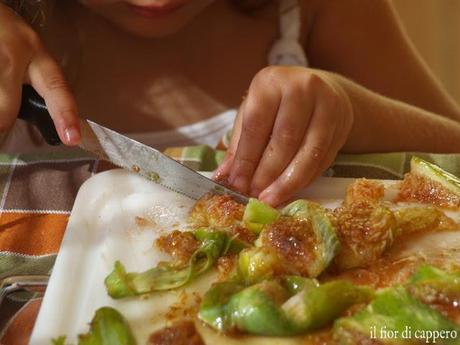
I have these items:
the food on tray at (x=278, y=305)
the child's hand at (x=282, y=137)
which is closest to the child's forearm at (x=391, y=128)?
the child's hand at (x=282, y=137)

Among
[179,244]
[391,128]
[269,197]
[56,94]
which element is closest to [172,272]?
[179,244]

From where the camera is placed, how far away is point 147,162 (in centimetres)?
73

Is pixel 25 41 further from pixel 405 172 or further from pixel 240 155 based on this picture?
pixel 405 172

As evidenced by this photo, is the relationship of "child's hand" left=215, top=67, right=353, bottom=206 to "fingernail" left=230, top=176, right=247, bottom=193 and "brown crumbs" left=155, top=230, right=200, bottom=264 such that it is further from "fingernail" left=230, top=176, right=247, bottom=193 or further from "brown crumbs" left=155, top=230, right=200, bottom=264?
"brown crumbs" left=155, top=230, right=200, bottom=264

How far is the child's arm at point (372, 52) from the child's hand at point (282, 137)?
1.28 ft

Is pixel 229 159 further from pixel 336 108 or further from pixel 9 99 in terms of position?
pixel 9 99

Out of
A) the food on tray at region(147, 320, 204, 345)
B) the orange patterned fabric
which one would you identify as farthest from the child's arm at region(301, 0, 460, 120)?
the food on tray at region(147, 320, 204, 345)

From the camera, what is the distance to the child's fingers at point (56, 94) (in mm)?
719

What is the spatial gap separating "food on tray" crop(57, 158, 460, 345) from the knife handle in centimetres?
21

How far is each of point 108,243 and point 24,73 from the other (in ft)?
0.93

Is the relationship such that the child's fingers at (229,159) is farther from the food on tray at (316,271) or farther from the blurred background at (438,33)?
the blurred background at (438,33)

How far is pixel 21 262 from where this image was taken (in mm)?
717

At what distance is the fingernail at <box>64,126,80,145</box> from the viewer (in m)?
0.71

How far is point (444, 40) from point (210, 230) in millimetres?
1232
